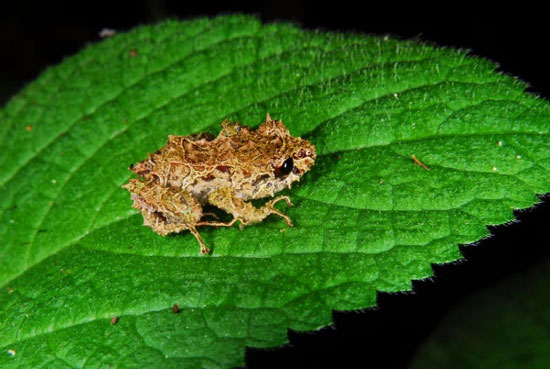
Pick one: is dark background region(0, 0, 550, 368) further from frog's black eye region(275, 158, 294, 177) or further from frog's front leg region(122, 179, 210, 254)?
frog's black eye region(275, 158, 294, 177)

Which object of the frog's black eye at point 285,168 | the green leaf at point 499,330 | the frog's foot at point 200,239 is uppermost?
the frog's black eye at point 285,168

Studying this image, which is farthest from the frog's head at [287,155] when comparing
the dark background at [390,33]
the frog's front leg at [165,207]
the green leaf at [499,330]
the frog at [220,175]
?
the green leaf at [499,330]

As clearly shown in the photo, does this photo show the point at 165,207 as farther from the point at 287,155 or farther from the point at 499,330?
the point at 499,330

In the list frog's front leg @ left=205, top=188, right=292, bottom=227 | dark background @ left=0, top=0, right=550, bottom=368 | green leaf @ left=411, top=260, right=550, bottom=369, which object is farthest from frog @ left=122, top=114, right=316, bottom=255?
green leaf @ left=411, top=260, right=550, bottom=369

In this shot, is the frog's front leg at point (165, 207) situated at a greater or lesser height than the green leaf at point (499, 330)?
greater

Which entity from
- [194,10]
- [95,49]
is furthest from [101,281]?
[194,10]

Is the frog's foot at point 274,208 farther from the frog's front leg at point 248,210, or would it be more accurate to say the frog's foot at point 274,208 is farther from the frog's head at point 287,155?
Answer: the frog's head at point 287,155

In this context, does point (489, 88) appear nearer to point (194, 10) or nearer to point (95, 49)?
point (95, 49)
